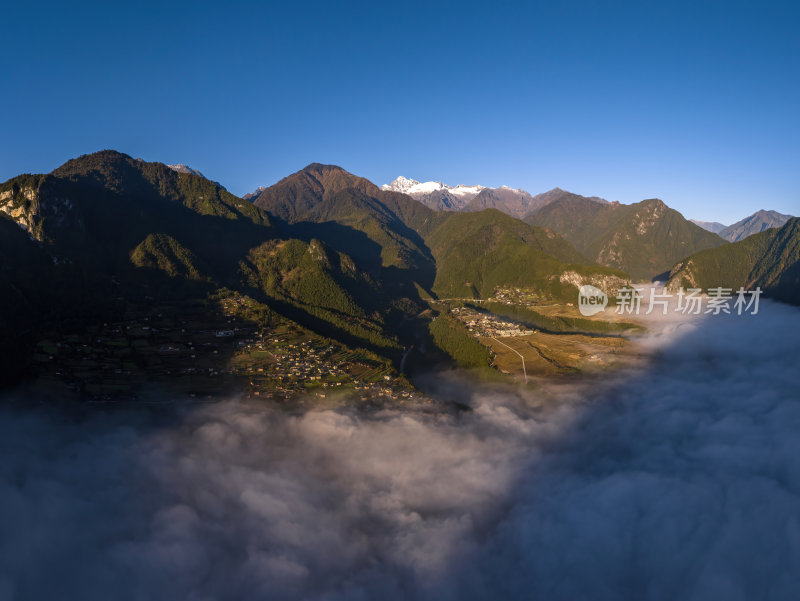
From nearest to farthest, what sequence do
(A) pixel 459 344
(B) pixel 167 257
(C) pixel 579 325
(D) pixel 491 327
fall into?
(A) pixel 459 344 < (B) pixel 167 257 < (D) pixel 491 327 < (C) pixel 579 325

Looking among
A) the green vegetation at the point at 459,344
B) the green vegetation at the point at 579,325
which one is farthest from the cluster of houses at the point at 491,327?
the green vegetation at the point at 579,325

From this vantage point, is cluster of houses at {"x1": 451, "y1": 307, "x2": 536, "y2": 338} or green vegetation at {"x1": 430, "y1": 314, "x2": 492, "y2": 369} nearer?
green vegetation at {"x1": 430, "y1": 314, "x2": 492, "y2": 369}

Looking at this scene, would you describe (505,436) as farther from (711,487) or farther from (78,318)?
(78,318)

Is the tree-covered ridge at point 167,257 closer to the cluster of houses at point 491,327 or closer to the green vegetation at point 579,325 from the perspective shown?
the cluster of houses at point 491,327

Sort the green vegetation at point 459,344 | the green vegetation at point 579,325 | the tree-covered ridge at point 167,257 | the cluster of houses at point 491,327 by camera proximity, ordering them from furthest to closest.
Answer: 1. the green vegetation at point 579,325
2. the cluster of houses at point 491,327
3. the tree-covered ridge at point 167,257
4. the green vegetation at point 459,344

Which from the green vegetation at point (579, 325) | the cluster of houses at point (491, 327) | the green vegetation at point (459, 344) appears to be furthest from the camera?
the green vegetation at point (579, 325)

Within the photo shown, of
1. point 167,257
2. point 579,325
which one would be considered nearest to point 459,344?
point 579,325

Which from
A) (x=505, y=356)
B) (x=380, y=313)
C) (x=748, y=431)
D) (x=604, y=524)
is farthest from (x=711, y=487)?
(x=380, y=313)

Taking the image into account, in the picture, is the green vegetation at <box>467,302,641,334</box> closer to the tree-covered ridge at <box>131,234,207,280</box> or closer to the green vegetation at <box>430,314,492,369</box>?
the green vegetation at <box>430,314,492,369</box>

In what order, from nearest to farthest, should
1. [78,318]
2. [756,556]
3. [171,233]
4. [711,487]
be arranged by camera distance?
[756,556], [711,487], [78,318], [171,233]

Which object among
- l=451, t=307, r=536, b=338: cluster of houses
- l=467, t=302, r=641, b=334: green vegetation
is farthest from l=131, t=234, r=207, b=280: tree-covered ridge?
l=467, t=302, r=641, b=334: green vegetation

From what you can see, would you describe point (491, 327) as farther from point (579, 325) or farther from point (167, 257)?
point (167, 257)
